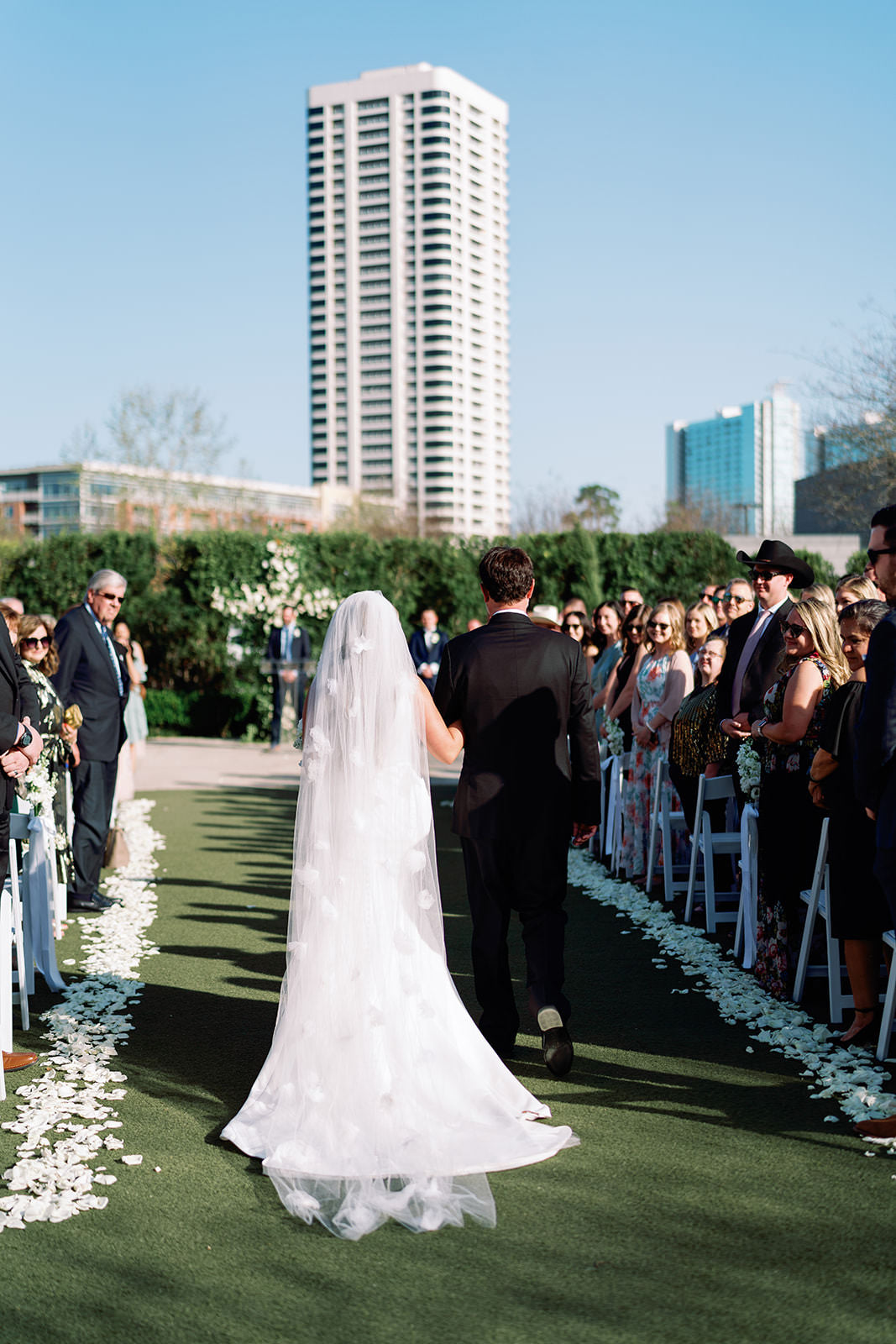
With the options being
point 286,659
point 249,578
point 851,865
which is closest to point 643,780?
point 851,865

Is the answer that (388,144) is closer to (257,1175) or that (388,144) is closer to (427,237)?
(427,237)

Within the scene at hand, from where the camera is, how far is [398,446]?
556ft

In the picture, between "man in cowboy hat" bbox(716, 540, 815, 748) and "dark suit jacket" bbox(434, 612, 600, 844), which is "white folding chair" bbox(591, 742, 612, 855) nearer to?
"man in cowboy hat" bbox(716, 540, 815, 748)

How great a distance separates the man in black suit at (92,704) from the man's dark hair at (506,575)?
152 inches

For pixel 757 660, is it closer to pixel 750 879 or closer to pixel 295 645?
pixel 750 879

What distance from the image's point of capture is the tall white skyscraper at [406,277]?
162m

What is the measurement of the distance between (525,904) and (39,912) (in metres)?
2.80

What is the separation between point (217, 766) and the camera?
18.0 meters

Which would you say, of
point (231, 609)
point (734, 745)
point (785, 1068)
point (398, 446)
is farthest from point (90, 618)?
point (398, 446)

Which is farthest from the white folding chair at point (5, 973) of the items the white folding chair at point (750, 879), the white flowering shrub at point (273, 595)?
the white flowering shrub at point (273, 595)

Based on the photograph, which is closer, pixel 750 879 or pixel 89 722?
pixel 750 879

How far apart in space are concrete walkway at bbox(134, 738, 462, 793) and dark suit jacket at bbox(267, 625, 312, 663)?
5.12 ft

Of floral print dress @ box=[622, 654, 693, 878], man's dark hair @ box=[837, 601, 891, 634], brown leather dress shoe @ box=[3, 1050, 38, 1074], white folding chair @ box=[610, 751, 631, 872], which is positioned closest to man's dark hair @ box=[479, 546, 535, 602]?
man's dark hair @ box=[837, 601, 891, 634]

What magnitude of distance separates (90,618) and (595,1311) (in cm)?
605
